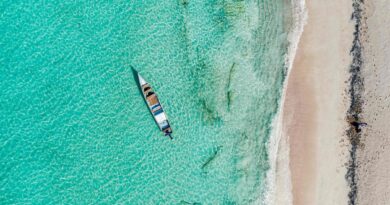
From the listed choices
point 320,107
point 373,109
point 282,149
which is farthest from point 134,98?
point 373,109

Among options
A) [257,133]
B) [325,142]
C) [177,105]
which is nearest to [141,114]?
[177,105]

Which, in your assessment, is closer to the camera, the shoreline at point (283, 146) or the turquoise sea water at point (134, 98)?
the shoreline at point (283, 146)

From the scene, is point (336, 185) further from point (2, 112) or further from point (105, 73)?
point (2, 112)

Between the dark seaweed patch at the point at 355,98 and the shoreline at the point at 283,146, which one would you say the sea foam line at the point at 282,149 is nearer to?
the shoreline at the point at 283,146

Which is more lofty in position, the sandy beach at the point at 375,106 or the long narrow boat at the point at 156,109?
the long narrow boat at the point at 156,109

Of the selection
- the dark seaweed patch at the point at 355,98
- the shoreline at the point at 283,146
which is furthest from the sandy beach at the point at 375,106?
the shoreline at the point at 283,146

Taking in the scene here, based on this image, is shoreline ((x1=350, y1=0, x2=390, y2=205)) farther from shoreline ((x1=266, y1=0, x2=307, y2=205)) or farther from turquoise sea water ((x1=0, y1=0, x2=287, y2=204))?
turquoise sea water ((x1=0, y1=0, x2=287, y2=204))
